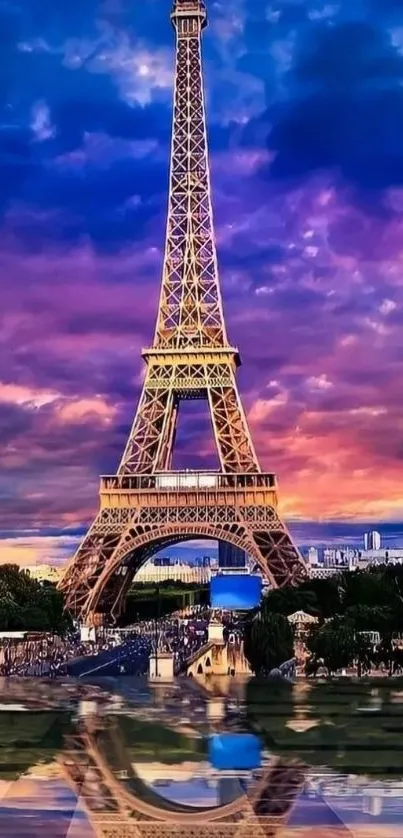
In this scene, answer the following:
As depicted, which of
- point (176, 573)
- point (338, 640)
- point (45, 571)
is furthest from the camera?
point (176, 573)

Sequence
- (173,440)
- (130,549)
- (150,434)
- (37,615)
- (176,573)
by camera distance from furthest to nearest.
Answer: (176,573), (173,440), (150,434), (130,549), (37,615)

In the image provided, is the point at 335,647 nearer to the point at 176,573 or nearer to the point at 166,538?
the point at 166,538

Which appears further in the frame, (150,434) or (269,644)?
(150,434)

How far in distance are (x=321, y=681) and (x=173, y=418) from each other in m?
18.7

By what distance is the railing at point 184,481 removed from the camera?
1452 inches

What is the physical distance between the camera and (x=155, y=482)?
37562 mm

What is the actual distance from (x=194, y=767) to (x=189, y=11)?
3428 cm

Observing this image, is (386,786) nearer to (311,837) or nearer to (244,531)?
(311,837)

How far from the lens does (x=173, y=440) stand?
40.6 m

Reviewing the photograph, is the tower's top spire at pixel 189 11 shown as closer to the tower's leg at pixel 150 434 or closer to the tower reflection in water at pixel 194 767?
the tower's leg at pixel 150 434

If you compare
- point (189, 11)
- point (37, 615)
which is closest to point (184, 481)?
point (37, 615)

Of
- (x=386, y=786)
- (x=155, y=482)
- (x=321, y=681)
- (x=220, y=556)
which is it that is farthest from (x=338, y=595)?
(x=220, y=556)

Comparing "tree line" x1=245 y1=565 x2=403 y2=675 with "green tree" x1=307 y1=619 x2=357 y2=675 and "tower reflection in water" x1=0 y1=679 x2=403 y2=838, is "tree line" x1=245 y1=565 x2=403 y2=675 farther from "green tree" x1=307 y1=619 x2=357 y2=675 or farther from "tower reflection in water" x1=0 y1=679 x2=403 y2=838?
"tower reflection in water" x1=0 y1=679 x2=403 y2=838

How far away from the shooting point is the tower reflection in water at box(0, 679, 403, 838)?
1021 cm
